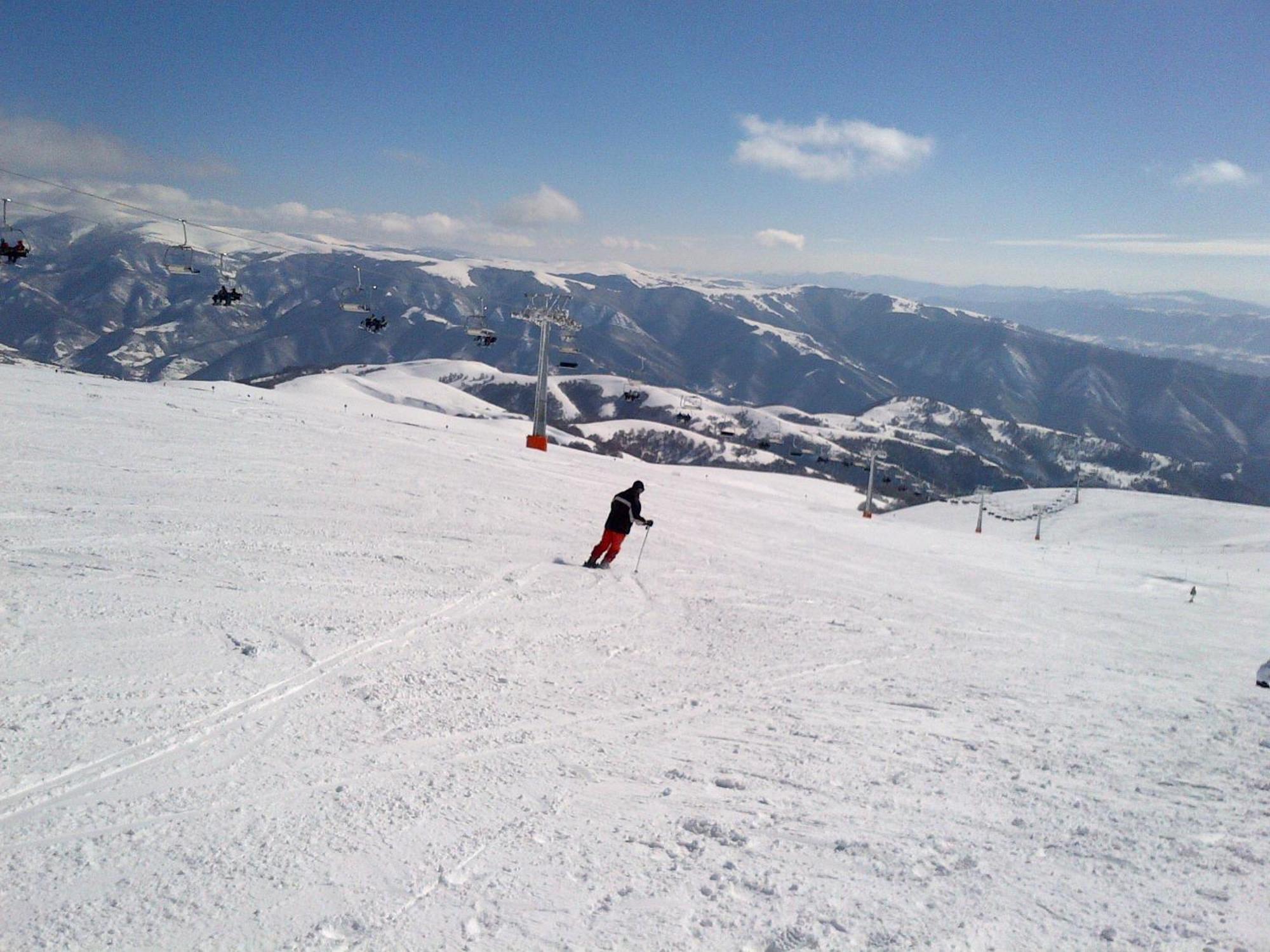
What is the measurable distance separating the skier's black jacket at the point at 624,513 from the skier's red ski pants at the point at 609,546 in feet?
0.24

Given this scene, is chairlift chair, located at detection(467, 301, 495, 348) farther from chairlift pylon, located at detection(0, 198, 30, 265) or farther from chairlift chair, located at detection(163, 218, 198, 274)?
chairlift pylon, located at detection(0, 198, 30, 265)

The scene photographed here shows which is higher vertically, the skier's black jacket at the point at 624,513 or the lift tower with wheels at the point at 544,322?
the lift tower with wheels at the point at 544,322

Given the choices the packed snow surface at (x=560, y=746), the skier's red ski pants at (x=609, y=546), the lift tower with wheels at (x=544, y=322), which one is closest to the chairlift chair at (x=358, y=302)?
the lift tower with wheels at (x=544, y=322)

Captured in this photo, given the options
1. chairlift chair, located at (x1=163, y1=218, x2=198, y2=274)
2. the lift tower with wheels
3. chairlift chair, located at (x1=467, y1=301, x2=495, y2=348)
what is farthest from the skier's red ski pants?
the lift tower with wheels

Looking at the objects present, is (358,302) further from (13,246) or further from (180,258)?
(13,246)

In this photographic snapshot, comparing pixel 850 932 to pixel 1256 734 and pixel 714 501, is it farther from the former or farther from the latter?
pixel 714 501

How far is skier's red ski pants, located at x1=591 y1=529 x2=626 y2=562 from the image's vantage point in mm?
13633

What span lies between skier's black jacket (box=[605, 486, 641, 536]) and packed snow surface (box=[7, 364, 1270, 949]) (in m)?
0.81

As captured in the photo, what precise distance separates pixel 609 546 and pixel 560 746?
24.1 feet

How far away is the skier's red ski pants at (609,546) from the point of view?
1363 cm

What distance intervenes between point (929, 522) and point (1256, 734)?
63.6 m

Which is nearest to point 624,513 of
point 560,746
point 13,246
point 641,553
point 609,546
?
point 609,546

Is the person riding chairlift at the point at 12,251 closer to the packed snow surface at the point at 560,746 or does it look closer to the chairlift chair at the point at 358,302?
the chairlift chair at the point at 358,302

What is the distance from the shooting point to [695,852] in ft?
16.0
